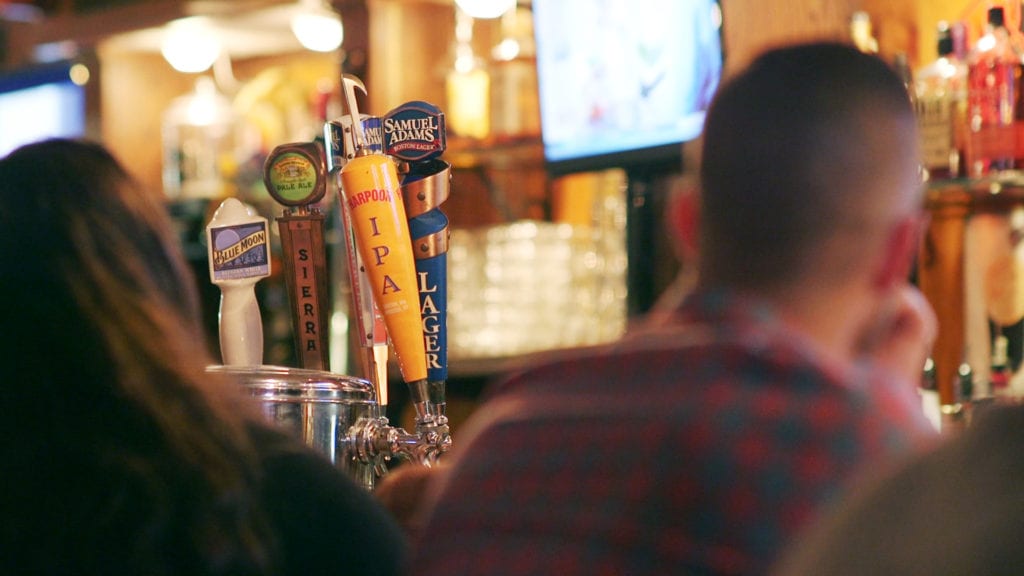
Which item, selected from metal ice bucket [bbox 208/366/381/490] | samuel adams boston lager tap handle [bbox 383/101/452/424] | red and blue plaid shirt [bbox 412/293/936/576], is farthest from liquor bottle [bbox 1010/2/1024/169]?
red and blue plaid shirt [bbox 412/293/936/576]

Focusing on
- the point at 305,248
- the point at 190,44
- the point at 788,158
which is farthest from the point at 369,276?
the point at 190,44

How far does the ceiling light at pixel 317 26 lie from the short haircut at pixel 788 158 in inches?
124

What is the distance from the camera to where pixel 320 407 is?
1690 millimetres

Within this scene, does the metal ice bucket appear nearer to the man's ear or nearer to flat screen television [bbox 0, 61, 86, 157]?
the man's ear

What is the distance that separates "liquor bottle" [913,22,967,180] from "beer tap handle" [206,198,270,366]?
1.42 meters

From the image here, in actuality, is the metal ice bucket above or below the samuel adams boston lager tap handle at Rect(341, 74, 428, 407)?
below

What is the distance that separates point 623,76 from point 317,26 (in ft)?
4.82

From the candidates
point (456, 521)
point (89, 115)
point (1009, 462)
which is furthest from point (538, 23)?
point (1009, 462)

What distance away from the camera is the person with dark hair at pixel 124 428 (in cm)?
115

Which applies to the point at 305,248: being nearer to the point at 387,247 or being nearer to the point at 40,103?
the point at 387,247

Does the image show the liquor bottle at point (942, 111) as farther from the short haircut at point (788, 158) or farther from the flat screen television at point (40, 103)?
the flat screen television at point (40, 103)

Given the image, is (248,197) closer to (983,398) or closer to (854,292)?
(983,398)

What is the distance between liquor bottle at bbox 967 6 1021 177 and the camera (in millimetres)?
2686

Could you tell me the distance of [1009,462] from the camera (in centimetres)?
58
